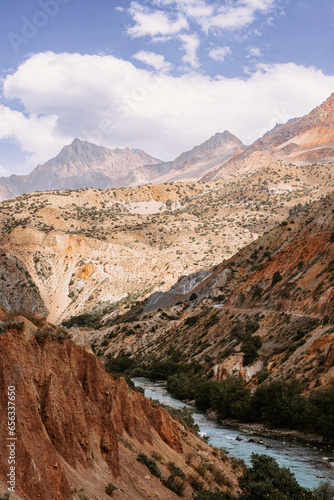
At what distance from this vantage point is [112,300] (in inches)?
4158

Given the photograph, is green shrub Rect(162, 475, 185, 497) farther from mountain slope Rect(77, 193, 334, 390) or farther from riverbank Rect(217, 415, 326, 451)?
riverbank Rect(217, 415, 326, 451)

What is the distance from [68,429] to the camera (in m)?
11.2

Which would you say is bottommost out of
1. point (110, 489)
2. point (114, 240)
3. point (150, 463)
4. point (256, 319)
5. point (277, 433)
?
point (277, 433)

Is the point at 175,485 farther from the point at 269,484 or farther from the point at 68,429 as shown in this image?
the point at 68,429

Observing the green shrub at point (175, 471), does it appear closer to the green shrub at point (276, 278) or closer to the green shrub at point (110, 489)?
the green shrub at point (110, 489)

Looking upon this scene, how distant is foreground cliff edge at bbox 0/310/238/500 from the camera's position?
9.15m

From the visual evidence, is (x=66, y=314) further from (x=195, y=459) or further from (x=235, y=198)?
(x=235, y=198)

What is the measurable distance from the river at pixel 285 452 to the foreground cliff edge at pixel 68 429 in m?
6.78

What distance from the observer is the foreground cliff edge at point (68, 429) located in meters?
9.15

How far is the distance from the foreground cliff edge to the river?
678 centimetres

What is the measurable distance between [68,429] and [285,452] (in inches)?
776

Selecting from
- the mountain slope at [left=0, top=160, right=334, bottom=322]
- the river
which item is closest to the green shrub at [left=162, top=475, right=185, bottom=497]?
the river

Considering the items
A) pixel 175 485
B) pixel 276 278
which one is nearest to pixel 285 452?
pixel 175 485
